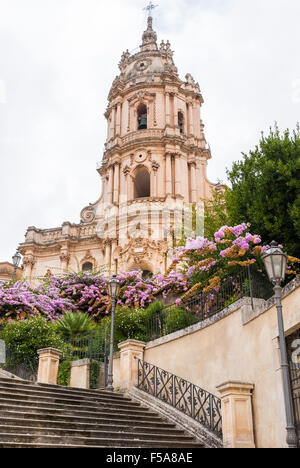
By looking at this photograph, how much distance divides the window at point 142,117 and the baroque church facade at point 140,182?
80 millimetres

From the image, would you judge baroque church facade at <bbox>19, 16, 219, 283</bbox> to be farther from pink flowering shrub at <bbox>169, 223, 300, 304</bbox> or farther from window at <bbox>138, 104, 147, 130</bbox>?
pink flowering shrub at <bbox>169, 223, 300, 304</bbox>

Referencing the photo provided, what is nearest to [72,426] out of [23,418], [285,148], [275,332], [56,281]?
[23,418]

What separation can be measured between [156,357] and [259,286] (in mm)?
3951

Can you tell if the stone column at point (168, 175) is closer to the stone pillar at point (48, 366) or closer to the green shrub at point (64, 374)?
the green shrub at point (64, 374)

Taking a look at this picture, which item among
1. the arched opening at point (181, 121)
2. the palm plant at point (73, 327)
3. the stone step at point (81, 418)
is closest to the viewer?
the stone step at point (81, 418)

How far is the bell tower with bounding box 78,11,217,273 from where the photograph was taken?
99.0ft

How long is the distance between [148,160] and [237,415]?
2624 centimetres

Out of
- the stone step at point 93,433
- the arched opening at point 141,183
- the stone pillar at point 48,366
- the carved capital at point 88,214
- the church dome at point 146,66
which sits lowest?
the stone step at point 93,433

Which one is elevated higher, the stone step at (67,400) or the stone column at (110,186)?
the stone column at (110,186)

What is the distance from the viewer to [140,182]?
3612 cm

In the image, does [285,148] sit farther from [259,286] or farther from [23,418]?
[23,418]

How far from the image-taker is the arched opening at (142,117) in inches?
1468

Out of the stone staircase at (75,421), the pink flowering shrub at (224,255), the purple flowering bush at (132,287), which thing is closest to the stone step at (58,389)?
the stone staircase at (75,421)

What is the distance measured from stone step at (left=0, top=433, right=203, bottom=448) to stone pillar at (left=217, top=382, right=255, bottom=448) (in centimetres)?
102
